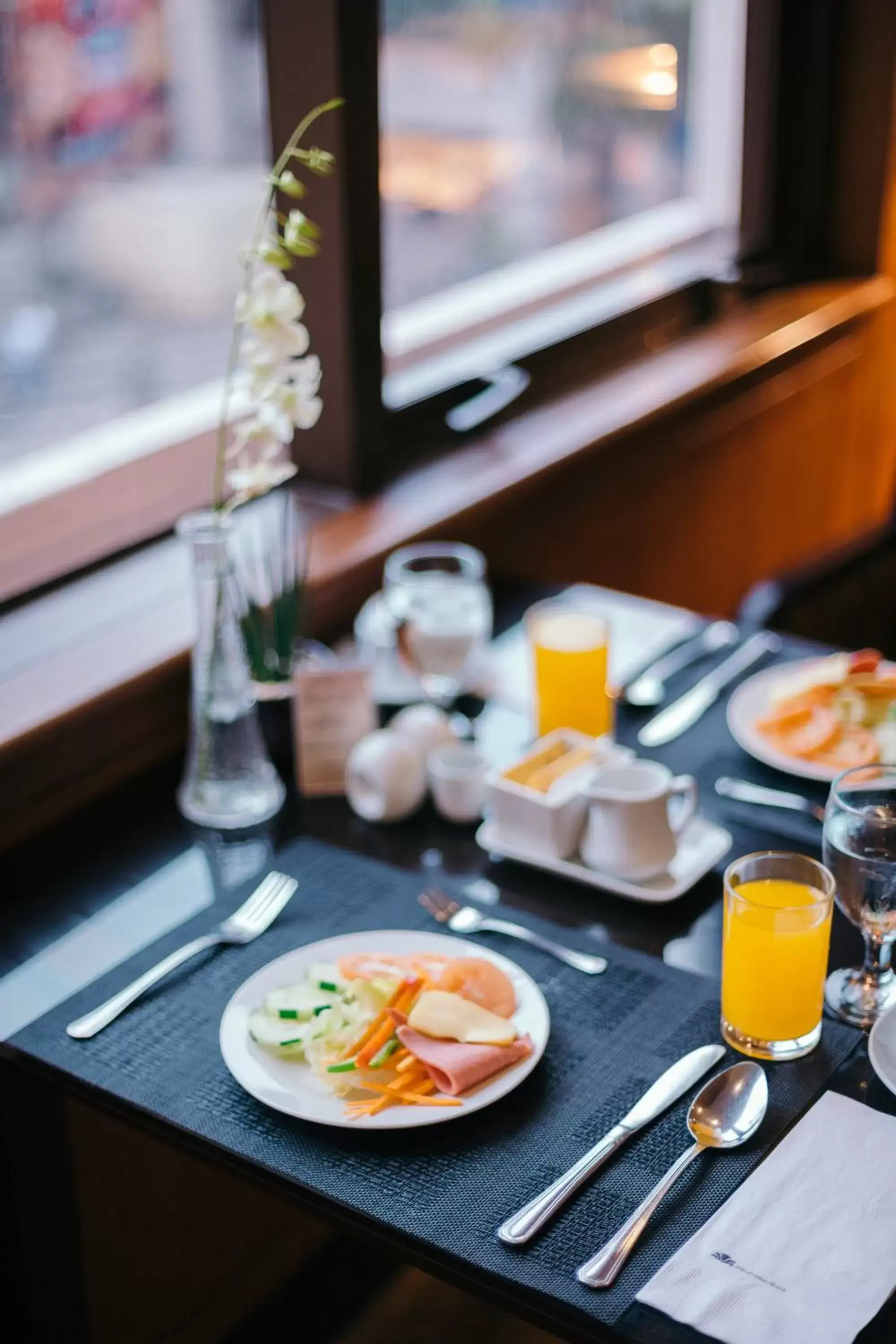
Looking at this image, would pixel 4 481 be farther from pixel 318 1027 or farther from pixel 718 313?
pixel 718 313

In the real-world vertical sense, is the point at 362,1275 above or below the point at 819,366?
below

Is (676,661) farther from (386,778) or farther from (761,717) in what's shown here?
(386,778)

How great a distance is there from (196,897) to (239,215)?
118 cm

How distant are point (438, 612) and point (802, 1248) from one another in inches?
33.0

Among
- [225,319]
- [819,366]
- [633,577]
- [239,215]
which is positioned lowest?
[633,577]

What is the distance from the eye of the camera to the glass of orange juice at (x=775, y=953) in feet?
3.50

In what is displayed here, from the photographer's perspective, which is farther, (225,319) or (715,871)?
(225,319)

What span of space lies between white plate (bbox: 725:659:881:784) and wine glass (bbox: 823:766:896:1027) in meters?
0.28

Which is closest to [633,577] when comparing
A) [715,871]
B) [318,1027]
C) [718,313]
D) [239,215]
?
[718,313]

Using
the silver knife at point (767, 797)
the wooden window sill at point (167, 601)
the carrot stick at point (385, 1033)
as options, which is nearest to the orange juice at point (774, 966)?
the carrot stick at point (385, 1033)

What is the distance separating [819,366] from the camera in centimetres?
310

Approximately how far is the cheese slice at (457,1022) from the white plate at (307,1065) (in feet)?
0.07

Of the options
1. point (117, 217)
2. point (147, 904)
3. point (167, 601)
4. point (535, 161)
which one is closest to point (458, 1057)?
point (147, 904)

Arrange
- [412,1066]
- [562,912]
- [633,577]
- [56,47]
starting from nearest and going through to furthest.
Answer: [412,1066] < [562,912] < [56,47] < [633,577]
